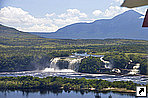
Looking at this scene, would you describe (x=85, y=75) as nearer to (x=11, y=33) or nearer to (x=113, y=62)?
(x=113, y=62)

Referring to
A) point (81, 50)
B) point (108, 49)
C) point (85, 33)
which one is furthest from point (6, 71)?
point (85, 33)

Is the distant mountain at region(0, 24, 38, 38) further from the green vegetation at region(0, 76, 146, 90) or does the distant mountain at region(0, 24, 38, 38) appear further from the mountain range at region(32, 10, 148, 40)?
the green vegetation at region(0, 76, 146, 90)

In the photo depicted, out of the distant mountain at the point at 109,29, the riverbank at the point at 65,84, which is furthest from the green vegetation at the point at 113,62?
the distant mountain at the point at 109,29

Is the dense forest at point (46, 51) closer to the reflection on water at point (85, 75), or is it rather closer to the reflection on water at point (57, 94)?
the reflection on water at point (85, 75)

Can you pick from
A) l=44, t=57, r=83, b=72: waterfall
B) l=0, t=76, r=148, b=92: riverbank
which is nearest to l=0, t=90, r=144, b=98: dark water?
l=0, t=76, r=148, b=92: riverbank

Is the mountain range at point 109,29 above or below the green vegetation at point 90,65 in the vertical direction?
above

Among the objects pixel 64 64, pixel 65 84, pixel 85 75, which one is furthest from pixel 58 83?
pixel 64 64

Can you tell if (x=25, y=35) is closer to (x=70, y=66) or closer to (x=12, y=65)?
(x=12, y=65)
